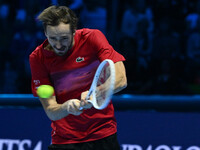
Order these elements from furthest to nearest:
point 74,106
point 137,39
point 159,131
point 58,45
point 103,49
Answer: point 137,39 < point 159,131 < point 103,49 < point 58,45 < point 74,106

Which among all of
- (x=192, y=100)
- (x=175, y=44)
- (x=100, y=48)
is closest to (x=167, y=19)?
(x=175, y=44)

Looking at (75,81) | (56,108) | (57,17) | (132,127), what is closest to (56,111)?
(56,108)

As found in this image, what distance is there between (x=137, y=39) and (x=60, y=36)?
285 centimetres

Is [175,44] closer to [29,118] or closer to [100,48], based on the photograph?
[29,118]

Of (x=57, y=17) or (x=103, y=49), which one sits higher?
(x=57, y=17)

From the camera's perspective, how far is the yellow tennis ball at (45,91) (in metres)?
2.65

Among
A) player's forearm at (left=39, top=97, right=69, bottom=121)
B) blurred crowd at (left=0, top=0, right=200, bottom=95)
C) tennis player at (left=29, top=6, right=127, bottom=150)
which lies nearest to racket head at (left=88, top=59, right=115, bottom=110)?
tennis player at (left=29, top=6, right=127, bottom=150)

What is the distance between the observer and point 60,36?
237 cm

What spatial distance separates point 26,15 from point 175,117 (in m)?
2.74

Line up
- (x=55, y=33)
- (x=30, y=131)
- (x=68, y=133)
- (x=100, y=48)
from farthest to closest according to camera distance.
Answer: (x=30, y=131)
(x=68, y=133)
(x=100, y=48)
(x=55, y=33)

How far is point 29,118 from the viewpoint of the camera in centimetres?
424

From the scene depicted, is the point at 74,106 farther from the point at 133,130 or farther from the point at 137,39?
the point at 137,39

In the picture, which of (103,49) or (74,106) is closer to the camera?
(74,106)

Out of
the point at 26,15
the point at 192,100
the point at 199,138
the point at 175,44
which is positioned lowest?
the point at 199,138
